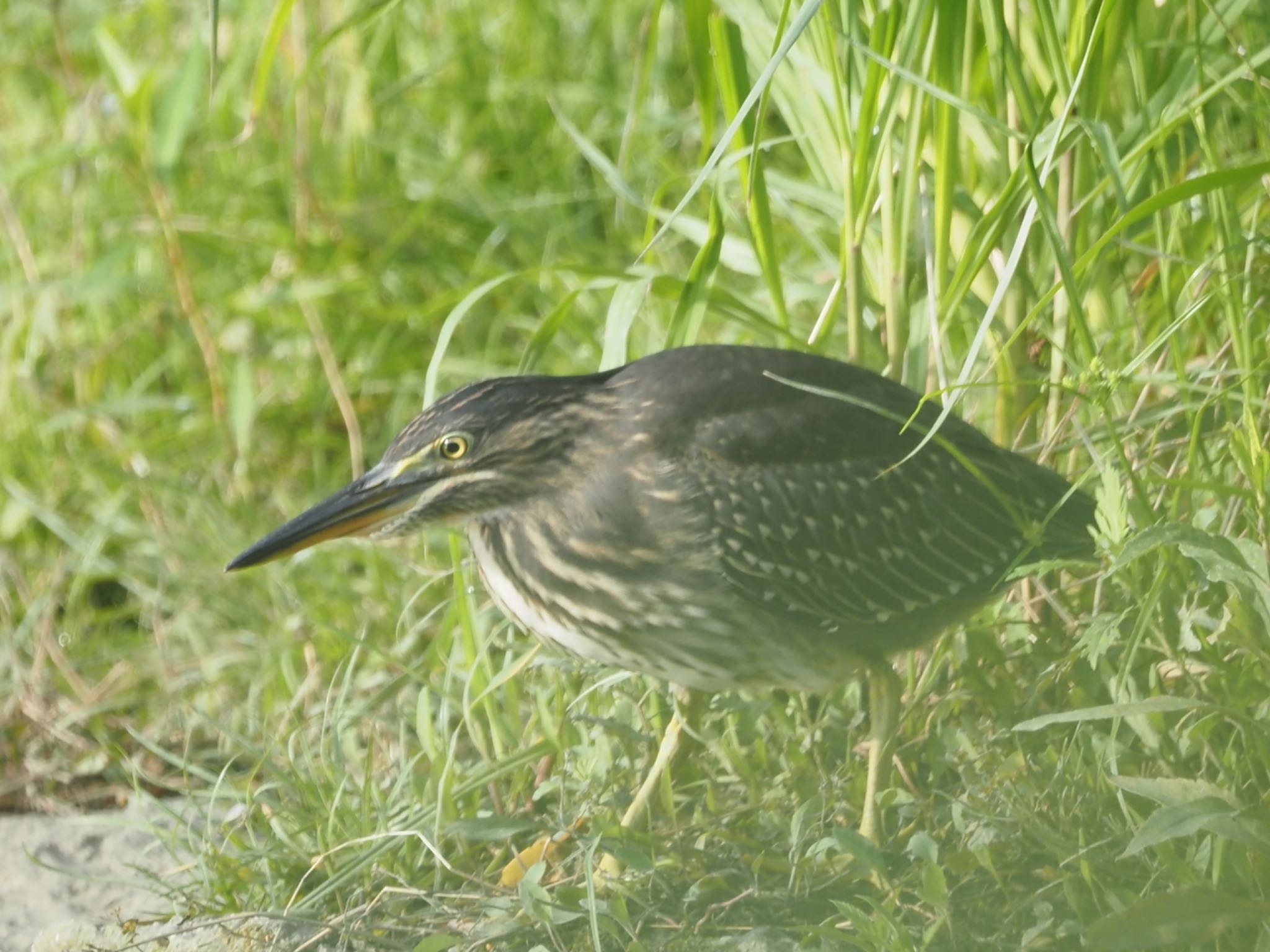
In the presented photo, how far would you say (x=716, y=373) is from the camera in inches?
132

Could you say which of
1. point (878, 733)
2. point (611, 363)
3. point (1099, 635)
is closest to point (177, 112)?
point (611, 363)

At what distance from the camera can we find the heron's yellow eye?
3.34 meters

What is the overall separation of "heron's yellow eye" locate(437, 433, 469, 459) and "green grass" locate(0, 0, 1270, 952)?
343mm

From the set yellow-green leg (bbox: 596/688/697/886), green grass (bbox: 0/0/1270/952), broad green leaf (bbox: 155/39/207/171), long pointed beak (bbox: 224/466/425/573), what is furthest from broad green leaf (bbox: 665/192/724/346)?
broad green leaf (bbox: 155/39/207/171)

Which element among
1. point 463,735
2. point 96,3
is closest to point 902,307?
point 463,735

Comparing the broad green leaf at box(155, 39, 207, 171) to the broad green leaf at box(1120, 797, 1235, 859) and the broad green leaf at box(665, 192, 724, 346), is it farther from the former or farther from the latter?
the broad green leaf at box(1120, 797, 1235, 859)

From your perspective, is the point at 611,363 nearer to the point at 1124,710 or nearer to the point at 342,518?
the point at 342,518

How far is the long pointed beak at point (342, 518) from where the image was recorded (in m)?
3.35

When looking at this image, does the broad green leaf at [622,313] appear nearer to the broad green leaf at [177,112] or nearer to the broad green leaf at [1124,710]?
the broad green leaf at [1124,710]

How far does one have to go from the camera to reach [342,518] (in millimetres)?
3352

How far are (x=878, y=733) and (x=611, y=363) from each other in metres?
1.08

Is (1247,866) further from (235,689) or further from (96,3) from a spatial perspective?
(96,3)

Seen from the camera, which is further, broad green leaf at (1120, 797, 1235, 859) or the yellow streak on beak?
the yellow streak on beak

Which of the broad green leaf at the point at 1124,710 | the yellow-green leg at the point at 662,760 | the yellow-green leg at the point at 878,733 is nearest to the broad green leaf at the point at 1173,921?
the broad green leaf at the point at 1124,710
